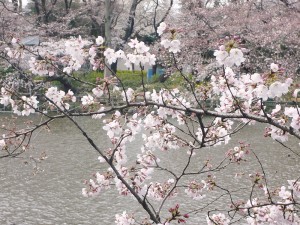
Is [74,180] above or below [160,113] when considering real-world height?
above

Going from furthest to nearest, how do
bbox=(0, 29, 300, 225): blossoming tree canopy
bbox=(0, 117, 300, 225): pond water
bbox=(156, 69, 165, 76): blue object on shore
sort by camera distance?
bbox=(156, 69, 165, 76): blue object on shore → bbox=(0, 117, 300, 225): pond water → bbox=(0, 29, 300, 225): blossoming tree canopy

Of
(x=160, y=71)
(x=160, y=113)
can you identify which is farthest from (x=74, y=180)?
(x=160, y=71)

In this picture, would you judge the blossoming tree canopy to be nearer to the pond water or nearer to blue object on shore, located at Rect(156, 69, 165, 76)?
the pond water

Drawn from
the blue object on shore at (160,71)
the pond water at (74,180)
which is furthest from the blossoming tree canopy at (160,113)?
the blue object on shore at (160,71)

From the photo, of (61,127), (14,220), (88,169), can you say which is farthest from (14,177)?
(61,127)

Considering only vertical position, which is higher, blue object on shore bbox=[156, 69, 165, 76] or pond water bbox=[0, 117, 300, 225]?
blue object on shore bbox=[156, 69, 165, 76]

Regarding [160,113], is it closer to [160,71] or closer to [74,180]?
[74,180]

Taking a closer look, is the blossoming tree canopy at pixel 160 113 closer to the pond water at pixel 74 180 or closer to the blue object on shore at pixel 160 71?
the pond water at pixel 74 180

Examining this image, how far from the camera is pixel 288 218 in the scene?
248 centimetres

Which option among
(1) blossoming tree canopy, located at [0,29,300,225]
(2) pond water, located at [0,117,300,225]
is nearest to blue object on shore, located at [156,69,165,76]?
(2) pond water, located at [0,117,300,225]

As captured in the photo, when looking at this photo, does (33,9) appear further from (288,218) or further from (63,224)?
(288,218)

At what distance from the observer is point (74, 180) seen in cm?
758

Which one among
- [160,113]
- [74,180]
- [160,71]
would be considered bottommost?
[160,113]

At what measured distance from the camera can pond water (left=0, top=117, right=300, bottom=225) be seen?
5.95 metres
